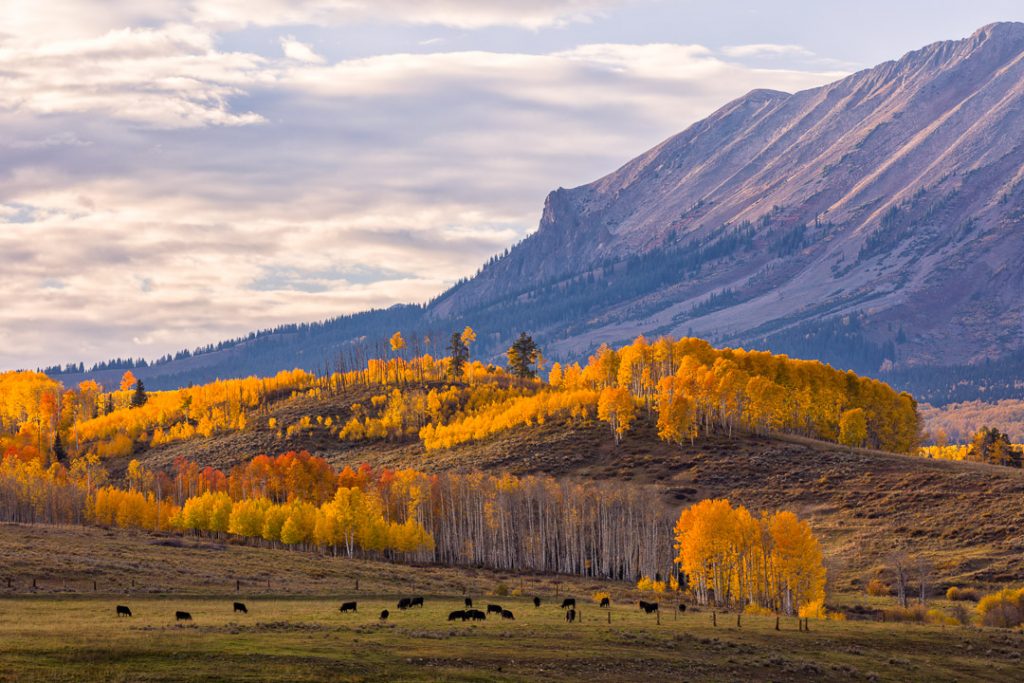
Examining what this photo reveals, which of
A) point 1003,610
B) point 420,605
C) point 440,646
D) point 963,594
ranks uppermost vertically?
point 420,605

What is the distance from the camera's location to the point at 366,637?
68000 mm

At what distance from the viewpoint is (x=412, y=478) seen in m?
172

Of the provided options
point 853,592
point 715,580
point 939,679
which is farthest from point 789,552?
point 939,679

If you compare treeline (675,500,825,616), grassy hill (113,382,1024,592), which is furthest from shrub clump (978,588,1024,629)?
grassy hill (113,382,1024,592)

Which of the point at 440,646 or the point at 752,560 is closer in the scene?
the point at 440,646

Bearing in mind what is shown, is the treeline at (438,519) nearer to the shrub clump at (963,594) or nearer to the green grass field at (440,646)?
the shrub clump at (963,594)

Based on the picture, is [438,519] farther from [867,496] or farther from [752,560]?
[867,496]

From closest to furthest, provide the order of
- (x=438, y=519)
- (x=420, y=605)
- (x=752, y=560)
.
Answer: (x=420, y=605), (x=752, y=560), (x=438, y=519)

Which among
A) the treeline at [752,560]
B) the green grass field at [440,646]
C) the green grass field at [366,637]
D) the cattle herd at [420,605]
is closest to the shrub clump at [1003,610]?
the green grass field at [366,637]

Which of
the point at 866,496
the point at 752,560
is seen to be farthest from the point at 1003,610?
the point at 866,496

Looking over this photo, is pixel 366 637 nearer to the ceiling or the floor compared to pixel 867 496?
nearer to the floor

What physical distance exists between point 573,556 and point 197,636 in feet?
295

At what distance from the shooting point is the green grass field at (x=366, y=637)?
57938 mm

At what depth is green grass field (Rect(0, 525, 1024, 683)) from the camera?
57.9m
